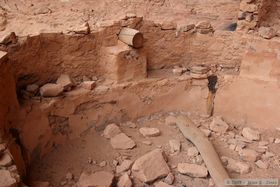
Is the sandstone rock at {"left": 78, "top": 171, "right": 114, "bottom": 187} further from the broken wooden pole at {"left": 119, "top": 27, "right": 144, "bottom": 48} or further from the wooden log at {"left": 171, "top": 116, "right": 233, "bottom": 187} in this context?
the broken wooden pole at {"left": 119, "top": 27, "right": 144, "bottom": 48}

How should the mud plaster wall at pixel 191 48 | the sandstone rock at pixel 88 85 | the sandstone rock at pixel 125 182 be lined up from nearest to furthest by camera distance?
the sandstone rock at pixel 125 182, the sandstone rock at pixel 88 85, the mud plaster wall at pixel 191 48

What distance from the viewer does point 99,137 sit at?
11.3ft

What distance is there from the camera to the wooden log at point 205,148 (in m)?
2.99

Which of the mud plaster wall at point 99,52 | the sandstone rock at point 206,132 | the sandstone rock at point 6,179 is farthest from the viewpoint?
the sandstone rock at point 206,132

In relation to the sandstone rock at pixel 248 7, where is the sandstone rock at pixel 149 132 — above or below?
below

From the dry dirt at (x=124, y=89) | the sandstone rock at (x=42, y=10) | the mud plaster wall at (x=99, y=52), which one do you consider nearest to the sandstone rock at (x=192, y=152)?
the dry dirt at (x=124, y=89)

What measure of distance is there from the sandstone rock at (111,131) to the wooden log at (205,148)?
0.70 metres

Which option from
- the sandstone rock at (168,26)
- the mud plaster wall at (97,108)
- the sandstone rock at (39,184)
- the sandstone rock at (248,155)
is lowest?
the sandstone rock at (248,155)

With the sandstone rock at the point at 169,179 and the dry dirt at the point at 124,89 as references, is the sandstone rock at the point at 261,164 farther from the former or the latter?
the sandstone rock at the point at 169,179

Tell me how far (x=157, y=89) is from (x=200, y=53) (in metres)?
0.76

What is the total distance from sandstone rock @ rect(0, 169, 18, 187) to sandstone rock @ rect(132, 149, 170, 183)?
121 centimetres

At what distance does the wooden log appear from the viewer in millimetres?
2994

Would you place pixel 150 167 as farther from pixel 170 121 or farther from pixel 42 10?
pixel 42 10

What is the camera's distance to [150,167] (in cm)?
303
